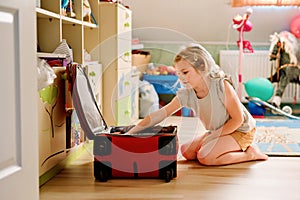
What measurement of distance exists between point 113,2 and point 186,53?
1.04m

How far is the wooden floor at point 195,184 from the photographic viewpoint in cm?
178

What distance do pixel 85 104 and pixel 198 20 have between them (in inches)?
95.3

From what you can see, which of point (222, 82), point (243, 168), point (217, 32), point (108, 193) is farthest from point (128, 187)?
point (217, 32)

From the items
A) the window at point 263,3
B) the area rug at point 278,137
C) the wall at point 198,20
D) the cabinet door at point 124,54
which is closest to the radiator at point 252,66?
the wall at point 198,20

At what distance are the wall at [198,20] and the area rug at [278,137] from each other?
1040 millimetres

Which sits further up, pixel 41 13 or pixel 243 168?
pixel 41 13

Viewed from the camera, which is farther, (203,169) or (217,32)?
(217,32)

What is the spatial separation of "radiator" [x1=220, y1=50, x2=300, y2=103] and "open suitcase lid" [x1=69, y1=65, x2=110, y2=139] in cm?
234

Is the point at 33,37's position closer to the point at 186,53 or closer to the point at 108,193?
the point at 108,193

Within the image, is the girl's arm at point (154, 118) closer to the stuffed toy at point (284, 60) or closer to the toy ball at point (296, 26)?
the stuffed toy at point (284, 60)

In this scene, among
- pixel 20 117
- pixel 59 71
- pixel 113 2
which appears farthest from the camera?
pixel 113 2

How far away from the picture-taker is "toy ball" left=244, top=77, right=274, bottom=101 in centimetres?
397

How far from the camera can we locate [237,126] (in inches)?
92.4

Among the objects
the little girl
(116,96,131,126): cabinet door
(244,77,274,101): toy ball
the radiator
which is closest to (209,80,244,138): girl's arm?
the little girl
